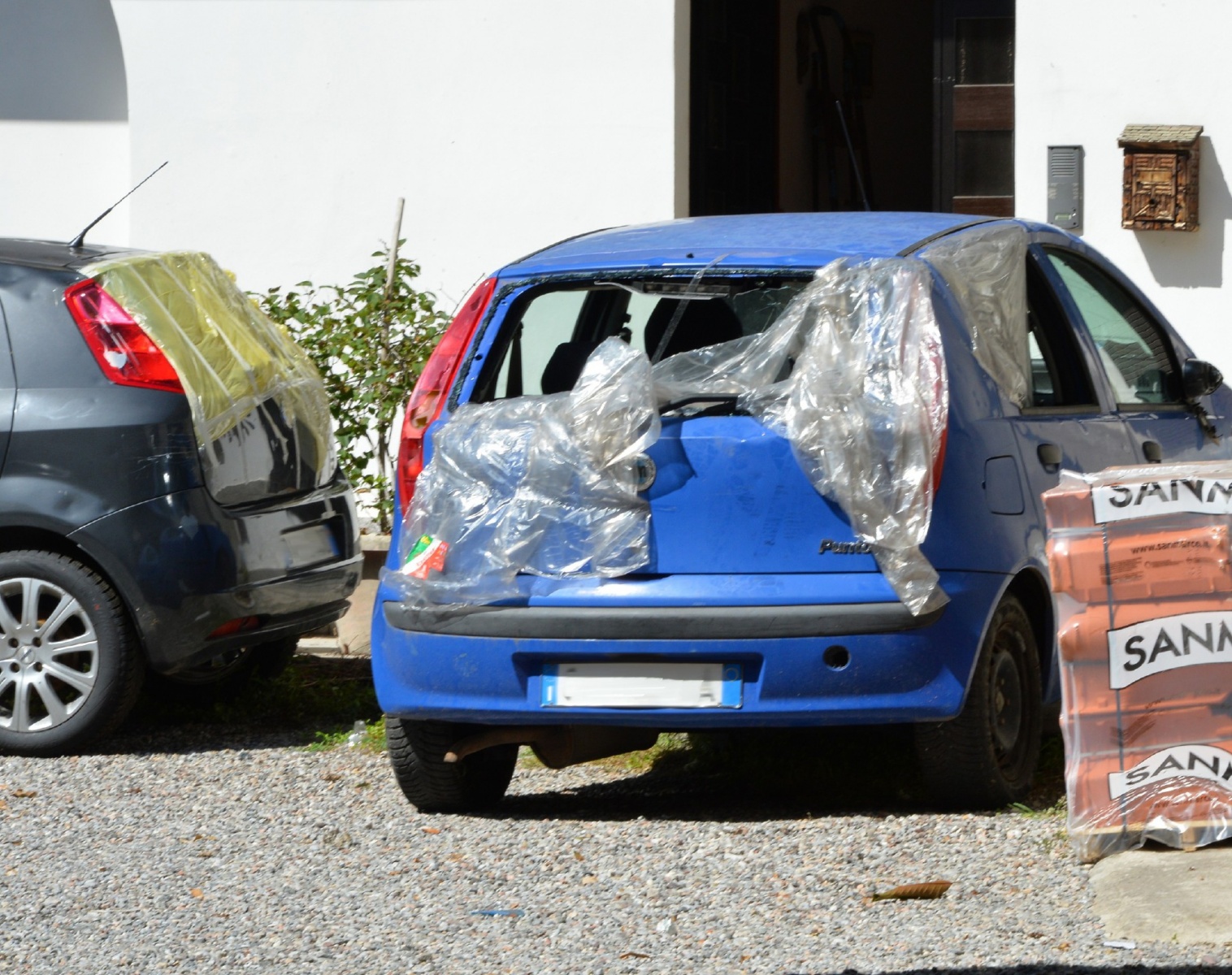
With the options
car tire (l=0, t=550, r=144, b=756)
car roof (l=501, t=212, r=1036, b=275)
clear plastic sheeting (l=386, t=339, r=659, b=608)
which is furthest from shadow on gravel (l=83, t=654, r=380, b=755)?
car roof (l=501, t=212, r=1036, b=275)

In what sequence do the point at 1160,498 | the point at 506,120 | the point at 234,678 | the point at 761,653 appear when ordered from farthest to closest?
the point at 506,120, the point at 234,678, the point at 761,653, the point at 1160,498

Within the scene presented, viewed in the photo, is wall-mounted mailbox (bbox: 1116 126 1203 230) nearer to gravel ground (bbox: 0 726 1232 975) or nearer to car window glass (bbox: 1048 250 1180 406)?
car window glass (bbox: 1048 250 1180 406)

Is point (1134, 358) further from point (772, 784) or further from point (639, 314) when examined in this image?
point (772, 784)

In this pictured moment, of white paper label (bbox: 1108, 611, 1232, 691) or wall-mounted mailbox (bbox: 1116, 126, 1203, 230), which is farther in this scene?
wall-mounted mailbox (bbox: 1116, 126, 1203, 230)

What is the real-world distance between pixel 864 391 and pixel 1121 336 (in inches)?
61.8

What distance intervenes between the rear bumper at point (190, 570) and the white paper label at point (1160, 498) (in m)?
2.98

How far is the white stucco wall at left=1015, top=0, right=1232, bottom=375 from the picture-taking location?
9211 millimetres

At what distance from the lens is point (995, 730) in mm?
5156

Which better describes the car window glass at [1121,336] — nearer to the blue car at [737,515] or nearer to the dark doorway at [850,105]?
the blue car at [737,515]

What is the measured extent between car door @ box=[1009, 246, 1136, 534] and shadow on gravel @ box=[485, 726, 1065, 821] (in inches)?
35.9

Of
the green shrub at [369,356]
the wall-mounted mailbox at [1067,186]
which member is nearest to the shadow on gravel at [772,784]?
the green shrub at [369,356]

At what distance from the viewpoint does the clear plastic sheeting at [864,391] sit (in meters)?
4.78

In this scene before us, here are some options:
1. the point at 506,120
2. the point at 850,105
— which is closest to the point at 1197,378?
the point at 506,120

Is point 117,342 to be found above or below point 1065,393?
above
